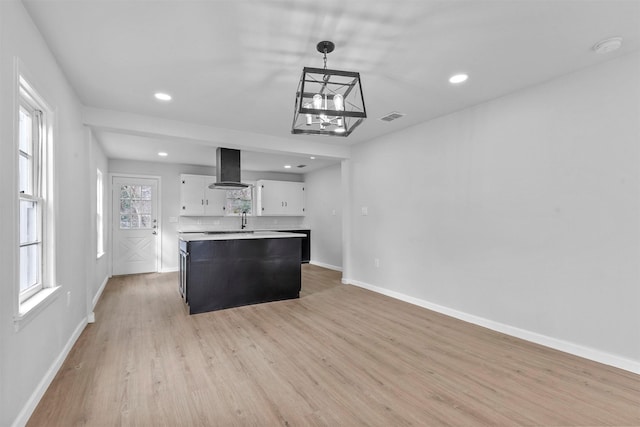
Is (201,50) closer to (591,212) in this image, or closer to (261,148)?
(261,148)

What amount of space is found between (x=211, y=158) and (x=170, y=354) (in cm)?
456

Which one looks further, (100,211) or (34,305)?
(100,211)

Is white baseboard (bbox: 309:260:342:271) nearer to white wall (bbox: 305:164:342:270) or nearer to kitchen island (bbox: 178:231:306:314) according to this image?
white wall (bbox: 305:164:342:270)

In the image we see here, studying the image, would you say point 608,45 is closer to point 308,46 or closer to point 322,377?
point 308,46

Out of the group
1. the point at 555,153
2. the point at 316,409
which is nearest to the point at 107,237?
the point at 316,409

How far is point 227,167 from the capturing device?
508cm

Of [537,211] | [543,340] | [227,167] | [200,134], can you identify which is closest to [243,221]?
[227,167]

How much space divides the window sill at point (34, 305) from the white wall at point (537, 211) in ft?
12.9

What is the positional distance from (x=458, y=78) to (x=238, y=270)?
3540 mm

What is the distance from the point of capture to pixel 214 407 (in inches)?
80.1

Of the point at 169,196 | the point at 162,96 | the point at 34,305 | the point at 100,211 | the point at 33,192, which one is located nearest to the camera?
the point at 34,305

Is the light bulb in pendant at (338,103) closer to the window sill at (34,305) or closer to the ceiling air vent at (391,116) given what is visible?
the ceiling air vent at (391,116)

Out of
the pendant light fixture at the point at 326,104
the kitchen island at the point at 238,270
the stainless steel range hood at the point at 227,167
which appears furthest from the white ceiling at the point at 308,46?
the kitchen island at the point at 238,270

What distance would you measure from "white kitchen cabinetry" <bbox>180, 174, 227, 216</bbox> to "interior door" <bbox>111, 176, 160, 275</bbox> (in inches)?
22.8
